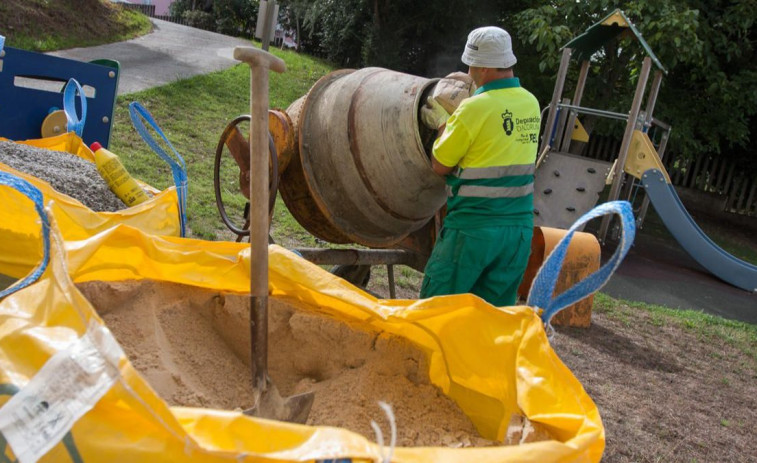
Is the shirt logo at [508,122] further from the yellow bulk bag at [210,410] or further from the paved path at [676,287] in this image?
the paved path at [676,287]

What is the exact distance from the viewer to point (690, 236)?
7.41 metres

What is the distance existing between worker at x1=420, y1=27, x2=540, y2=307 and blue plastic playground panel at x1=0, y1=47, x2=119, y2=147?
2.02 meters

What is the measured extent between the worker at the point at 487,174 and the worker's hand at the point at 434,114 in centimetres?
23

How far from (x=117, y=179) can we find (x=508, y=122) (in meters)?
1.57

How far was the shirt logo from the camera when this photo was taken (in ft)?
8.68

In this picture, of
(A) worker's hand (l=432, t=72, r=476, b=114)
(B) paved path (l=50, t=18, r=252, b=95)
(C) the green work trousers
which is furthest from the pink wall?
(C) the green work trousers

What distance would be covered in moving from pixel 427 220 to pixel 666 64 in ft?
22.5

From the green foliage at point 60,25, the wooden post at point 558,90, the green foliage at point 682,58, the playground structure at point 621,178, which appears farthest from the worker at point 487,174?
the green foliage at point 60,25

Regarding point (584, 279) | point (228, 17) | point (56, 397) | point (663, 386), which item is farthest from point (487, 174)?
point (228, 17)

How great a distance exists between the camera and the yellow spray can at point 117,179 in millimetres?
2684

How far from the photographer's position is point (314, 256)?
11.1 ft

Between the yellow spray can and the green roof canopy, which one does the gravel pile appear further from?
the green roof canopy

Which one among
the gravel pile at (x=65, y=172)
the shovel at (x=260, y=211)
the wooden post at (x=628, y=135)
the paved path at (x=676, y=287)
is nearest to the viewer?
the shovel at (x=260, y=211)

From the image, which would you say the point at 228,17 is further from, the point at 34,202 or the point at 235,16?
the point at 34,202
